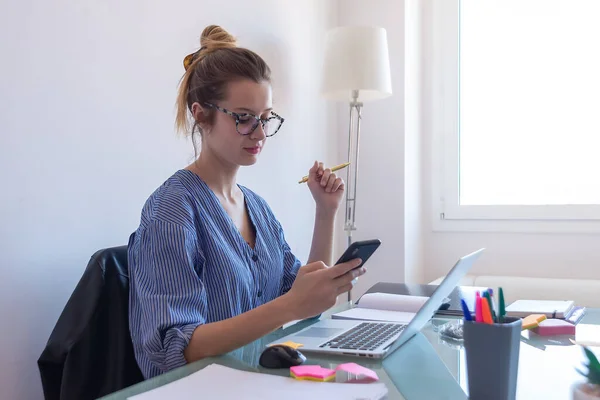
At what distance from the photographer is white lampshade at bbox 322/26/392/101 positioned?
242 cm

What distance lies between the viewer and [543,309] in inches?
51.6

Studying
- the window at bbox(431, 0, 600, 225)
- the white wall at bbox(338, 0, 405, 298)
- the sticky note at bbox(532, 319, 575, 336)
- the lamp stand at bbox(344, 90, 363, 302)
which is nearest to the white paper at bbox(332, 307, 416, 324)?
the sticky note at bbox(532, 319, 575, 336)

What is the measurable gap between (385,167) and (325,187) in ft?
4.75

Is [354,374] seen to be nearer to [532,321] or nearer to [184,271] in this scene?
[184,271]

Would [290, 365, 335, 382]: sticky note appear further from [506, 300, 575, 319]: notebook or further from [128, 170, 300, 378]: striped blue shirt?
[506, 300, 575, 319]: notebook

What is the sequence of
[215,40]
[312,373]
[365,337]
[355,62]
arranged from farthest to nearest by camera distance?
[355,62], [215,40], [365,337], [312,373]

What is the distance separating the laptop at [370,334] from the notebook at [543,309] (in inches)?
11.5

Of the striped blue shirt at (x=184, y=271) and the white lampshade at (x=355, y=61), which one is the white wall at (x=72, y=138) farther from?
the white lampshade at (x=355, y=61)

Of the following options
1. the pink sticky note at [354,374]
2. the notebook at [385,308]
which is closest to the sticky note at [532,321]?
the notebook at [385,308]

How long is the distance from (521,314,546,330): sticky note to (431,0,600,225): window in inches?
70.8

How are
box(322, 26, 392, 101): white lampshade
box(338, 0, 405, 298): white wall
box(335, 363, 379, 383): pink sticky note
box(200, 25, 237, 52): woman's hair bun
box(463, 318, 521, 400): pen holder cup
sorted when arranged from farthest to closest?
box(338, 0, 405, 298): white wall < box(322, 26, 392, 101): white lampshade < box(200, 25, 237, 52): woman's hair bun < box(335, 363, 379, 383): pink sticky note < box(463, 318, 521, 400): pen holder cup

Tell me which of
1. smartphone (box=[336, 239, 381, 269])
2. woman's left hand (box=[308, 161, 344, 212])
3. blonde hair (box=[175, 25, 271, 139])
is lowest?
smartphone (box=[336, 239, 381, 269])

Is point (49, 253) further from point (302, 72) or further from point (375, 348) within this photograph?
point (302, 72)

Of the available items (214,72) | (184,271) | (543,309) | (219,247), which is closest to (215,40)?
(214,72)
